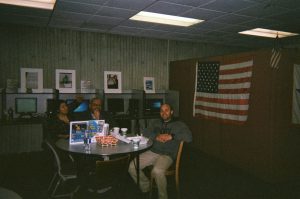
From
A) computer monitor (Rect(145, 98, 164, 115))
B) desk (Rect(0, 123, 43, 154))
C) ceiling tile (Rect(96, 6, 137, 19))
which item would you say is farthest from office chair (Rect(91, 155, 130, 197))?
computer monitor (Rect(145, 98, 164, 115))

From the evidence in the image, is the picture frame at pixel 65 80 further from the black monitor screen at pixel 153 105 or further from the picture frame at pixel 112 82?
the black monitor screen at pixel 153 105

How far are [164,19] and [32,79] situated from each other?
12.1ft

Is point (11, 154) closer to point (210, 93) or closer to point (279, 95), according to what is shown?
point (210, 93)

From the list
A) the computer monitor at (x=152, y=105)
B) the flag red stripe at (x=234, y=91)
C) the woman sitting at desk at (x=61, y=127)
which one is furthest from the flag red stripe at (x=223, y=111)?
the woman sitting at desk at (x=61, y=127)

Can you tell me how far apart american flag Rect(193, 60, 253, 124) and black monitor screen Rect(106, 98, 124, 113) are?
207 cm

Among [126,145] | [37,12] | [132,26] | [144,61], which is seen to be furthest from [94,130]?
[144,61]

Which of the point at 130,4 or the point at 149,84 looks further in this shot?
the point at 149,84

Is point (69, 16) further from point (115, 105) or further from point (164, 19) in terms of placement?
point (115, 105)

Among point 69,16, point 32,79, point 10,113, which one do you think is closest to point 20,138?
point 10,113

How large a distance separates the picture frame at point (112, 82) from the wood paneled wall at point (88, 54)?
0.54ft

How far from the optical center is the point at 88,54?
7.12 metres

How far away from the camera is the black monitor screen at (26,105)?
241 inches

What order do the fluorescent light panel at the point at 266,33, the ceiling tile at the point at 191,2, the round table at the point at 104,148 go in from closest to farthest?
the round table at the point at 104,148
the ceiling tile at the point at 191,2
the fluorescent light panel at the point at 266,33

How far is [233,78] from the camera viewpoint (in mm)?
5367
